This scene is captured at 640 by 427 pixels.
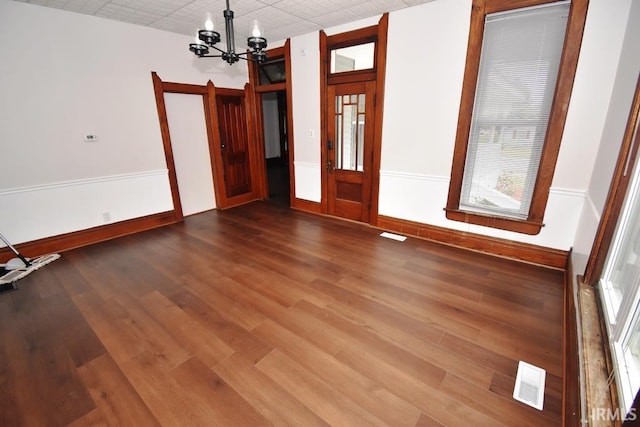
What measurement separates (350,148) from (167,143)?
280cm

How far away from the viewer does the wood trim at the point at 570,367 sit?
1327mm

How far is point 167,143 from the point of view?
427 centimetres

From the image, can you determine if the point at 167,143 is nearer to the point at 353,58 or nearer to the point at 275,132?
the point at 353,58

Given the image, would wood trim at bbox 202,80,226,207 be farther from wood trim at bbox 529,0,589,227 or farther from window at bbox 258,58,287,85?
wood trim at bbox 529,0,589,227

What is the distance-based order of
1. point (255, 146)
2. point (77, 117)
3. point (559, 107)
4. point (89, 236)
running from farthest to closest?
point (255, 146), point (89, 236), point (77, 117), point (559, 107)

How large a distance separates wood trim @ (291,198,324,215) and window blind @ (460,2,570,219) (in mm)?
2382

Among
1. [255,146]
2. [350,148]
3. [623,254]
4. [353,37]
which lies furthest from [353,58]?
[623,254]

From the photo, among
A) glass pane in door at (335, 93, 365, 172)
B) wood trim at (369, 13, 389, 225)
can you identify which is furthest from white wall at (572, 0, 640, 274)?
glass pane in door at (335, 93, 365, 172)

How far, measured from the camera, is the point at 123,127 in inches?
Answer: 150

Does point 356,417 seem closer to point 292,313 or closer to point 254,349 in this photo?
point 254,349

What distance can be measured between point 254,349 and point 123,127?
3610mm

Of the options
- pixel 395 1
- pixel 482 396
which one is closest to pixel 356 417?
pixel 482 396

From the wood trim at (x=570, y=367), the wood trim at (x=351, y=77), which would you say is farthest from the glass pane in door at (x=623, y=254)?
the wood trim at (x=351, y=77)

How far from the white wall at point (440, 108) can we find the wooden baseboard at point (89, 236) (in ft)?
9.61
